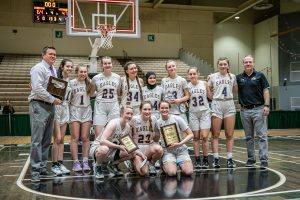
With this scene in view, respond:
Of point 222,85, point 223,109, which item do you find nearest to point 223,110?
point 223,109

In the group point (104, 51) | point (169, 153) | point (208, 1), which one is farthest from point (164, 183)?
point (208, 1)

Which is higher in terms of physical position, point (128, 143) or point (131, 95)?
point (131, 95)

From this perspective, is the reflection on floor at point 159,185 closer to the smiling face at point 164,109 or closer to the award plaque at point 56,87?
the smiling face at point 164,109

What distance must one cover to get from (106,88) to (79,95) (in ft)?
1.48

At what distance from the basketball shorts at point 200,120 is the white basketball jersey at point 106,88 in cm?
134

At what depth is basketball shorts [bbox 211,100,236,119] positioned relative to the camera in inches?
247

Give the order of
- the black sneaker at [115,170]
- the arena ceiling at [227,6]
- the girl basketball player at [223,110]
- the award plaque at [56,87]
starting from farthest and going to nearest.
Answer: the arena ceiling at [227,6], the girl basketball player at [223,110], the black sneaker at [115,170], the award plaque at [56,87]

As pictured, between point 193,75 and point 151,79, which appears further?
point 193,75

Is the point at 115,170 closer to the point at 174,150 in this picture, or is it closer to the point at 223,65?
the point at 174,150

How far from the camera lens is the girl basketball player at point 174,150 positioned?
553 centimetres

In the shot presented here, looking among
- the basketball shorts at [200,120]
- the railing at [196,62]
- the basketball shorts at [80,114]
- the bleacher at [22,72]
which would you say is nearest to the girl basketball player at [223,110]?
the basketball shorts at [200,120]

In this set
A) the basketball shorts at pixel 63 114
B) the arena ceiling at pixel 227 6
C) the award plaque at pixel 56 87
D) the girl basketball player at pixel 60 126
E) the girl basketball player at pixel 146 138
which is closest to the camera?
the award plaque at pixel 56 87

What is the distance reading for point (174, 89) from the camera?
6.32m

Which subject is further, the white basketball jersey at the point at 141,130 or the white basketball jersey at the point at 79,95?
the white basketball jersey at the point at 79,95
